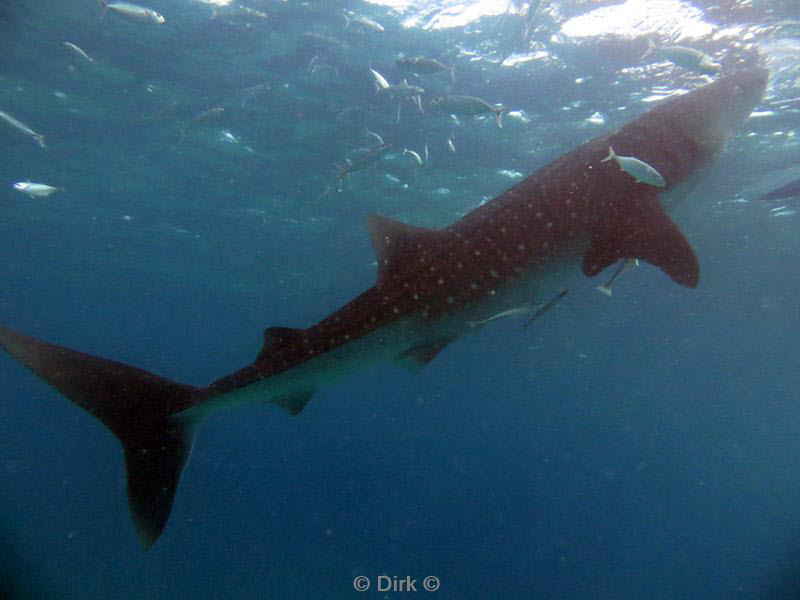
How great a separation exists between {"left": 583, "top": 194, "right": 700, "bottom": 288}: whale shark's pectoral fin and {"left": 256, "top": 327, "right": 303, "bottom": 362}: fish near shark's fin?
2189mm

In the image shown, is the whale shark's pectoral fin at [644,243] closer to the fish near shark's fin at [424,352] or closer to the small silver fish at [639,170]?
the small silver fish at [639,170]

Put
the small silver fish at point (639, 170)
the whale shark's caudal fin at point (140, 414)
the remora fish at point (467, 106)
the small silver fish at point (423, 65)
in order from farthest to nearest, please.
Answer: the small silver fish at point (423, 65), the remora fish at point (467, 106), the small silver fish at point (639, 170), the whale shark's caudal fin at point (140, 414)

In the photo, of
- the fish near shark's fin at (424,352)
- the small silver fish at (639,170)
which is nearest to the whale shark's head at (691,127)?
the small silver fish at (639,170)

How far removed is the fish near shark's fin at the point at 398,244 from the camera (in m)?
3.49

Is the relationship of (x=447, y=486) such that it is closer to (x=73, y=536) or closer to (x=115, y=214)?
(x=73, y=536)

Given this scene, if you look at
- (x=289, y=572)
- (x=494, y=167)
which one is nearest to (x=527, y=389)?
(x=289, y=572)

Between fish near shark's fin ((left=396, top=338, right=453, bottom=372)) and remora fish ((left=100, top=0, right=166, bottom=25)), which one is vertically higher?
remora fish ((left=100, top=0, right=166, bottom=25))

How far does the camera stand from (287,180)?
2200 centimetres

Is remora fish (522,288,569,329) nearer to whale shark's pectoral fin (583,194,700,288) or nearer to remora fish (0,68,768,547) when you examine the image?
remora fish (0,68,768,547)

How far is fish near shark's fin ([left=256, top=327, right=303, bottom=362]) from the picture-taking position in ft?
11.1

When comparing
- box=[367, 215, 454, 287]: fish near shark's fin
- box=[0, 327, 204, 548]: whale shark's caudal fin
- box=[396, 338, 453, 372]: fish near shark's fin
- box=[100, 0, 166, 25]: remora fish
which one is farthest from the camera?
box=[100, 0, 166, 25]: remora fish

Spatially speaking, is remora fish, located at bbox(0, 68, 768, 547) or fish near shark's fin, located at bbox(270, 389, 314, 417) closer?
remora fish, located at bbox(0, 68, 768, 547)

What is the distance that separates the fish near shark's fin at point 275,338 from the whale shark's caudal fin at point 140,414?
591 millimetres

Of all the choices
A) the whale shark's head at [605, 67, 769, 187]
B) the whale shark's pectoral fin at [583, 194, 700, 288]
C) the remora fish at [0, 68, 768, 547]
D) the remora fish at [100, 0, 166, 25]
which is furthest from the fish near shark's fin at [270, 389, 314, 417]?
the remora fish at [100, 0, 166, 25]
